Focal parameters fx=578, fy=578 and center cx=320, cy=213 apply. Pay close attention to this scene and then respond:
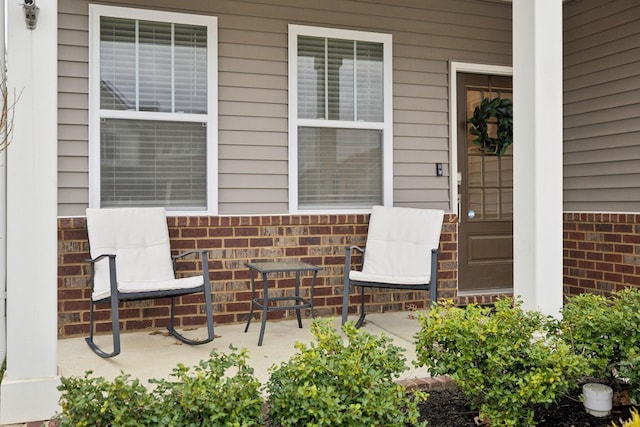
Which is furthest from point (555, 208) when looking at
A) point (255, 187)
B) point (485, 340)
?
point (255, 187)

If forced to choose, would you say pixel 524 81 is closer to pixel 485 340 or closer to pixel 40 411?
pixel 485 340

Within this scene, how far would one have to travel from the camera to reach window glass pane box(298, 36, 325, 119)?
15.3 ft

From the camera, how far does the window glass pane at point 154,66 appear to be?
4234mm

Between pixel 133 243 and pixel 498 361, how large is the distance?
2.66 metres

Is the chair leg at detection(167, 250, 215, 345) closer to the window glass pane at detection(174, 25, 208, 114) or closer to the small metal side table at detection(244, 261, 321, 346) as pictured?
the small metal side table at detection(244, 261, 321, 346)

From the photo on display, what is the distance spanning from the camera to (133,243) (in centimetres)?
400

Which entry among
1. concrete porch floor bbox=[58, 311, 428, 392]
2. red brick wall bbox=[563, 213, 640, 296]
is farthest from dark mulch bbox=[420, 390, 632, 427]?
red brick wall bbox=[563, 213, 640, 296]

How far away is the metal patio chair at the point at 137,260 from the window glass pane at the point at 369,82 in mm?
1879

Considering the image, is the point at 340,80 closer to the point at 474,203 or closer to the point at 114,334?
the point at 474,203

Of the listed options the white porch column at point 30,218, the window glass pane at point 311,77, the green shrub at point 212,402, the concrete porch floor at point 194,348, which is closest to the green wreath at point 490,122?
the window glass pane at point 311,77

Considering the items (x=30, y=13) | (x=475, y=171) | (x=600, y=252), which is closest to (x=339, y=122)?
(x=475, y=171)

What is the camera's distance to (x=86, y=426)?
1832 mm

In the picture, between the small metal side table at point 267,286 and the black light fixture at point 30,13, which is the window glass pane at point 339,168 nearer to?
the small metal side table at point 267,286

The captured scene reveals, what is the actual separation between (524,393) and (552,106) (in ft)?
5.38
